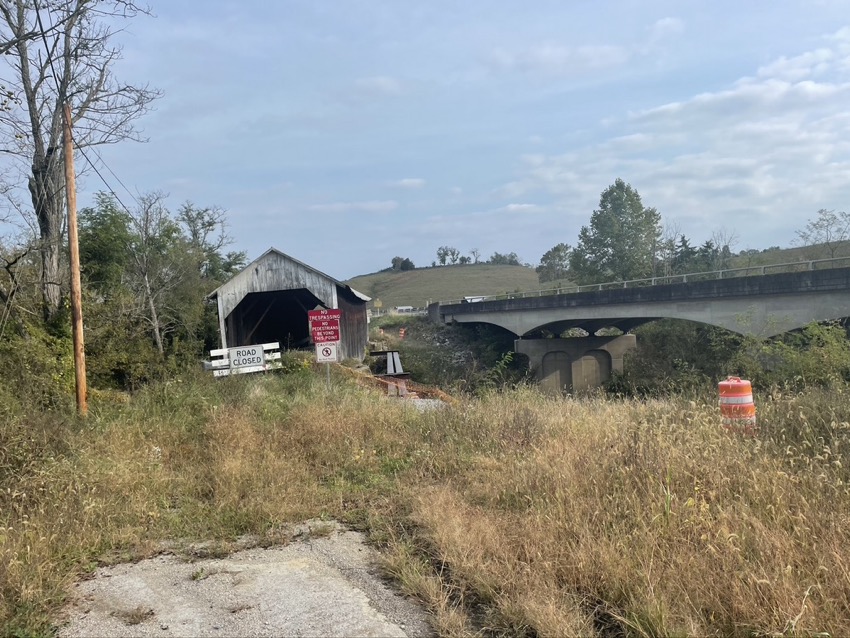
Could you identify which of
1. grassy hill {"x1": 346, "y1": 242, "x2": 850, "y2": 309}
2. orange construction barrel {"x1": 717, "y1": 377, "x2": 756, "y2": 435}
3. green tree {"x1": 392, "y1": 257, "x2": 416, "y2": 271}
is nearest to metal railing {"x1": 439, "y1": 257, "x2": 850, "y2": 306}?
orange construction barrel {"x1": 717, "y1": 377, "x2": 756, "y2": 435}

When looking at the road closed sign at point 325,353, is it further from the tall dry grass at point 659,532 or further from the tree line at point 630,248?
the tree line at point 630,248

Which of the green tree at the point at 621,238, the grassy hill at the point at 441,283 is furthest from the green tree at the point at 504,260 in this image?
the green tree at the point at 621,238

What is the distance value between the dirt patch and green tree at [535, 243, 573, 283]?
9695 cm

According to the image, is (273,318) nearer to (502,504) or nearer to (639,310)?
(639,310)

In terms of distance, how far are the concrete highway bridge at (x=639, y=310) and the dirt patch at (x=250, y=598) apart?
913 centimetres

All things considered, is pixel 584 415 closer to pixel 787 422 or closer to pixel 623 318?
pixel 787 422

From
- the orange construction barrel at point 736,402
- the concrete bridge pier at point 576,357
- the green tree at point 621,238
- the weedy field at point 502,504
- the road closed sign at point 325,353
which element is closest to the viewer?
the weedy field at point 502,504

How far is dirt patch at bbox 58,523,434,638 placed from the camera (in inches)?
149

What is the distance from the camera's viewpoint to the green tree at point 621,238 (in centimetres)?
5391

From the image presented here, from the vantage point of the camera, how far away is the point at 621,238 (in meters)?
54.7

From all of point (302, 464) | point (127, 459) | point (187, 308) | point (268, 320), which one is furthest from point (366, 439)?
point (268, 320)

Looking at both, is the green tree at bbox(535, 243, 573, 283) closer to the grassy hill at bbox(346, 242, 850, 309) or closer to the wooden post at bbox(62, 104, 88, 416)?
the grassy hill at bbox(346, 242, 850, 309)

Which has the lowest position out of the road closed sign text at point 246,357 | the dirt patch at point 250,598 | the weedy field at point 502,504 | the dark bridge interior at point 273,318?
the dirt patch at point 250,598

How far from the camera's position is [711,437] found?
583cm
